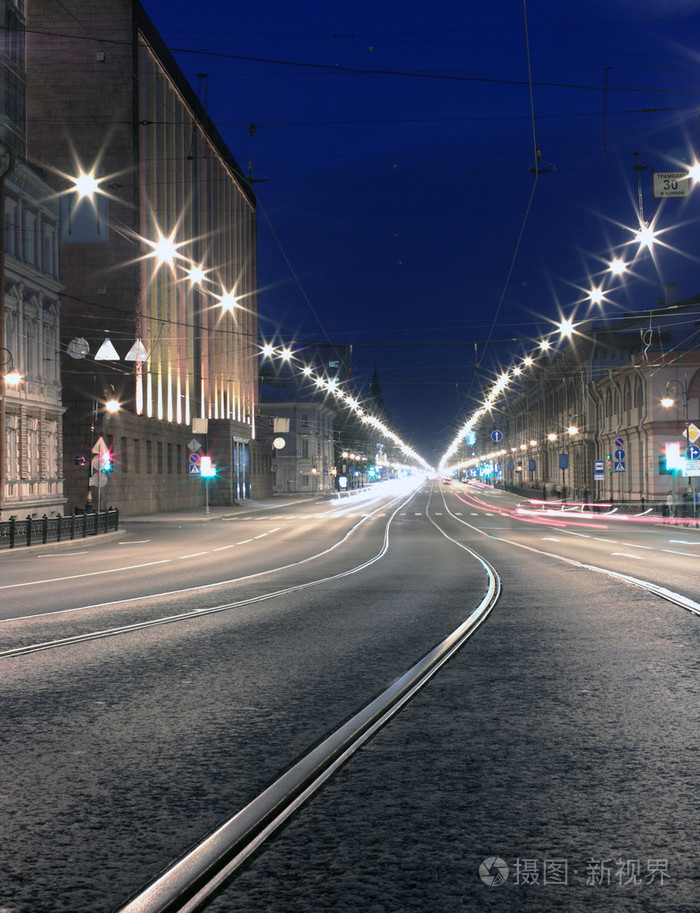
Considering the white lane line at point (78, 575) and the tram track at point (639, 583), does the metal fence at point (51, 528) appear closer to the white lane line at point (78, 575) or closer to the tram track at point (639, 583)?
the white lane line at point (78, 575)

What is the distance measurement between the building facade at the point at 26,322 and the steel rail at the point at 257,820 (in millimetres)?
27908

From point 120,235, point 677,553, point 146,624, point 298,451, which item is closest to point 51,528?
point 677,553

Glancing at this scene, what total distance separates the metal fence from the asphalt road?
54.1 feet

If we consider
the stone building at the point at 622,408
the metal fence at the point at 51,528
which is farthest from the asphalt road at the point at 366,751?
the stone building at the point at 622,408

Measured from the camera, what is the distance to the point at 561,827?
13.6ft

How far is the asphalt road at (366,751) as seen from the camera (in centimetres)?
363

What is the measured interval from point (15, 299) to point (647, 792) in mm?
35560

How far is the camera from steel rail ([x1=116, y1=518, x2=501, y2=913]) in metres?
3.44

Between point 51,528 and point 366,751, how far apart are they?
28393 mm

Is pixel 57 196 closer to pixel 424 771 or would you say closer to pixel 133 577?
pixel 133 577

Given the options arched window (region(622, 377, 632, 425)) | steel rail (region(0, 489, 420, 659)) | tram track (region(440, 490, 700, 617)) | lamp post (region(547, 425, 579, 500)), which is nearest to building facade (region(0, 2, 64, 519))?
tram track (region(440, 490, 700, 617))

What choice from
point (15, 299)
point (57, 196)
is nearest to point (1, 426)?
point (15, 299)

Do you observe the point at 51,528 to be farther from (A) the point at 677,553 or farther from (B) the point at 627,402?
(B) the point at 627,402

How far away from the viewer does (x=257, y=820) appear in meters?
4.21
